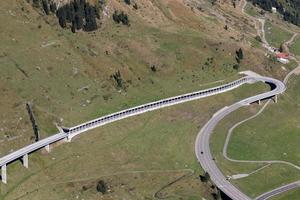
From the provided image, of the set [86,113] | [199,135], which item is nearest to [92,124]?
[86,113]

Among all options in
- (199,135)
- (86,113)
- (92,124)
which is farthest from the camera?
(199,135)

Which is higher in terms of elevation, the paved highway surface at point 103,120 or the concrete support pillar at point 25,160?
the paved highway surface at point 103,120

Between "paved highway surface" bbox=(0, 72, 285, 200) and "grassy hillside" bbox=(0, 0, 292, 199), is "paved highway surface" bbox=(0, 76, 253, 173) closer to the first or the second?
"paved highway surface" bbox=(0, 72, 285, 200)

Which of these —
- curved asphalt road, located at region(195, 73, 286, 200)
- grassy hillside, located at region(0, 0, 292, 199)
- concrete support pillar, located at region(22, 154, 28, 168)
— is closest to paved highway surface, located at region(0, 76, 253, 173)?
concrete support pillar, located at region(22, 154, 28, 168)

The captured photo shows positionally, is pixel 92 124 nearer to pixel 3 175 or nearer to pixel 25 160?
pixel 25 160

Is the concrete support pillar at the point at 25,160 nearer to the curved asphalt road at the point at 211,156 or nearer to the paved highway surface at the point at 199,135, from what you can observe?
the paved highway surface at the point at 199,135

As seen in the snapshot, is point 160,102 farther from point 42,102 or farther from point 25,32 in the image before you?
point 25,32

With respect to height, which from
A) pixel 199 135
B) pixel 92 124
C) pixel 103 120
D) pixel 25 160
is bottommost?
pixel 25 160

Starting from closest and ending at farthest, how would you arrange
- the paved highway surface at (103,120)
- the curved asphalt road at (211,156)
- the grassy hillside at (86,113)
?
the paved highway surface at (103,120)
the grassy hillside at (86,113)
the curved asphalt road at (211,156)

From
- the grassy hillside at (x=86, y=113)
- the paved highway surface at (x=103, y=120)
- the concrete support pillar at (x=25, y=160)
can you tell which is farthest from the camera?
the grassy hillside at (x=86, y=113)

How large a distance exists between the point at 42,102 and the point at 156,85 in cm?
4181

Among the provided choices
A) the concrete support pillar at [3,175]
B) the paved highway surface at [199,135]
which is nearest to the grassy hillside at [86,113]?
the concrete support pillar at [3,175]

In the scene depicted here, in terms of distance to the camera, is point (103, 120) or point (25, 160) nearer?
point (25, 160)

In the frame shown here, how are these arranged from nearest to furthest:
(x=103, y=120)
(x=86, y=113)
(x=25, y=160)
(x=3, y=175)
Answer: (x=3, y=175) → (x=25, y=160) → (x=103, y=120) → (x=86, y=113)
